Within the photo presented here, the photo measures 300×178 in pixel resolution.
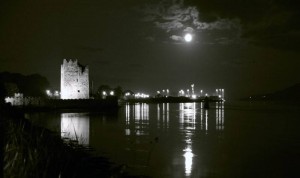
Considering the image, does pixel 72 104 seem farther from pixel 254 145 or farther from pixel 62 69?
pixel 254 145

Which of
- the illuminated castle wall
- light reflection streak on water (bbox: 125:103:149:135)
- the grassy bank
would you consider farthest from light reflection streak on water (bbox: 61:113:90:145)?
the illuminated castle wall

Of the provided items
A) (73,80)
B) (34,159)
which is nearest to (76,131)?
(34,159)

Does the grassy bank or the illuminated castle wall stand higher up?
the illuminated castle wall

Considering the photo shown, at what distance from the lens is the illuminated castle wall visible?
5872cm

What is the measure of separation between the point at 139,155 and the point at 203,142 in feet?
23.9

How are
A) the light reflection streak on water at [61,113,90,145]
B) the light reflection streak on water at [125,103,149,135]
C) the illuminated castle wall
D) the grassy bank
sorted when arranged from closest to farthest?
1. the grassy bank
2. the light reflection streak on water at [61,113,90,145]
3. the light reflection streak on water at [125,103,149,135]
4. the illuminated castle wall

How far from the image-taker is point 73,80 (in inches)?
2323

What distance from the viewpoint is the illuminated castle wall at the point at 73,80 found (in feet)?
193

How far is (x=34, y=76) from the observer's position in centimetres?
9194

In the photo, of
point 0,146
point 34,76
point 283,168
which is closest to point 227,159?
point 283,168

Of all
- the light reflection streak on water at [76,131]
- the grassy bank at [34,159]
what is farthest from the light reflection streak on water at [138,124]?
the grassy bank at [34,159]

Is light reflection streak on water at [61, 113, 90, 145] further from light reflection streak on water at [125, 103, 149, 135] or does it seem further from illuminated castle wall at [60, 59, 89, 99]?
illuminated castle wall at [60, 59, 89, 99]

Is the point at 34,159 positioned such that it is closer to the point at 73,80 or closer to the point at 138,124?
the point at 138,124

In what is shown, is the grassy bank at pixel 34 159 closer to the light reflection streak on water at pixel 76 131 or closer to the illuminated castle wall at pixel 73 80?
the light reflection streak on water at pixel 76 131
